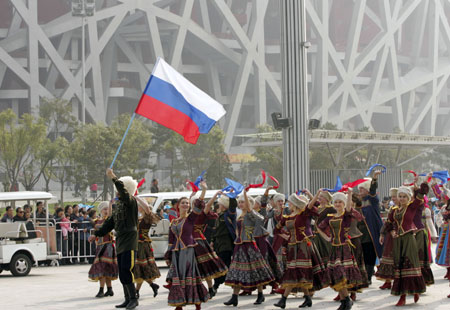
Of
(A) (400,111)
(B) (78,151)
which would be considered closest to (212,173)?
(B) (78,151)

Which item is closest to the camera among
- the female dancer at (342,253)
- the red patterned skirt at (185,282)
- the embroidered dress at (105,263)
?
the red patterned skirt at (185,282)

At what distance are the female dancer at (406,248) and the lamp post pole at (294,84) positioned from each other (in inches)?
383

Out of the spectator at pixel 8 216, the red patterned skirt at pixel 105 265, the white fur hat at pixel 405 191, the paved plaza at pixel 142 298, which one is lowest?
the paved plaza at pixel 142 298

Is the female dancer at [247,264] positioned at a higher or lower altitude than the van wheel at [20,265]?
higher

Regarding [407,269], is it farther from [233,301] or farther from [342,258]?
[233,301]

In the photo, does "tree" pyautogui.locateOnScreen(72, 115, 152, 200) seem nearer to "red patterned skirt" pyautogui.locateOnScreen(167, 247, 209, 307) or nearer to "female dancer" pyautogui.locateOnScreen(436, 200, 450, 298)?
"female dancer" pyautogui.locateOnScreen(436, 200, 450, 298)

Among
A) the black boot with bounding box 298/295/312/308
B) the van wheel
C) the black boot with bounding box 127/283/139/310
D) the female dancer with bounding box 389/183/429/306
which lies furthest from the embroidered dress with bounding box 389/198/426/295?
the van wheel

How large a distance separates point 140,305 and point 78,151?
33158 millimetres

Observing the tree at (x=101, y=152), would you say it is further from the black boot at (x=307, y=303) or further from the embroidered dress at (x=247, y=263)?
the black boot at (x=307, y=303)

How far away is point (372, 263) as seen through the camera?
39.4 ft

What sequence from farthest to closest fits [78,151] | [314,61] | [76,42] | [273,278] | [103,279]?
1. [314,61]
2. [76,42]
3. [78,151]
4. [103,279]
5. [273,278]

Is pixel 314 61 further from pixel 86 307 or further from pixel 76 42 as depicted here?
pixel 86 307

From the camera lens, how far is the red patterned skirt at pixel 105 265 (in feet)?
38.7

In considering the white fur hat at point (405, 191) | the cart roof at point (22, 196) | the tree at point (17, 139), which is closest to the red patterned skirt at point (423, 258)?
the white fur hat at point (405, 191)
